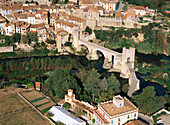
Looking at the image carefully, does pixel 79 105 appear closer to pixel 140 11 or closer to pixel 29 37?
pixel 29 37

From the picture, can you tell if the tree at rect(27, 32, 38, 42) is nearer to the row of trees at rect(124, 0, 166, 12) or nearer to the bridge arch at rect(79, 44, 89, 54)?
the bridge arch at rect(79, 44, 89, 54)

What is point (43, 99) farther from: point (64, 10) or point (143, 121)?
point (64, 10)

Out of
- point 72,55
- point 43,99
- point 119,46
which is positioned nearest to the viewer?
point 43,99

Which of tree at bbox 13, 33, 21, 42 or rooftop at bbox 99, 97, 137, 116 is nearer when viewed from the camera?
rooftop at bbox 99, 97, 137, 116

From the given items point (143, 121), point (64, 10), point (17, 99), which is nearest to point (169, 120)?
point (143, 121)

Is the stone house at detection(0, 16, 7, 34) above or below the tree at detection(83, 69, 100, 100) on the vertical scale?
above

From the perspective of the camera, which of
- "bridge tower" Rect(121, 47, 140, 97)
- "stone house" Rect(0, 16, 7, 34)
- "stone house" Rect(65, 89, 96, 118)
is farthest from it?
"stone house" Rect(0, 16, 7, 34)

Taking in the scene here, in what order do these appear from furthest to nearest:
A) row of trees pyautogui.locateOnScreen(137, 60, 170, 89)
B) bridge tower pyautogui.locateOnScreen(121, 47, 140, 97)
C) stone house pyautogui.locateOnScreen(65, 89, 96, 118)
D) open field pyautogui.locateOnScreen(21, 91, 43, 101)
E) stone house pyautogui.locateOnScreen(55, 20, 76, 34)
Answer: stone house pyautogui.locateOnScreen(55, 20, 76, 34) < bridge tower pyautogui.locateOnScreen(121, 47, 140, 97) < row of trees pyautogui.locateOnScreen(137, 60, 170, 89) < open field pyautogui.locateOnScreen(21, 91, 43, 101) < stone house pyautogui.locateOnScreen(65, 89, 96, 118)

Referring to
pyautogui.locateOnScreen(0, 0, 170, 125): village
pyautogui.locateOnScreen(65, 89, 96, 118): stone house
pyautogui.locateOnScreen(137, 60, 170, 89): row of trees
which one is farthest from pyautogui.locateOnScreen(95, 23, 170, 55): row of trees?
pyautogui.locateOnScreen(65, 89, 96, 118): stone house

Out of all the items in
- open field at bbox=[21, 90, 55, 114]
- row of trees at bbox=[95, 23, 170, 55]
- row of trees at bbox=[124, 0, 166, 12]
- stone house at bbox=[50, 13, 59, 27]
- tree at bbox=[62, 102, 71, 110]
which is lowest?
open field at bbox=[21, 90, 55, 114]
